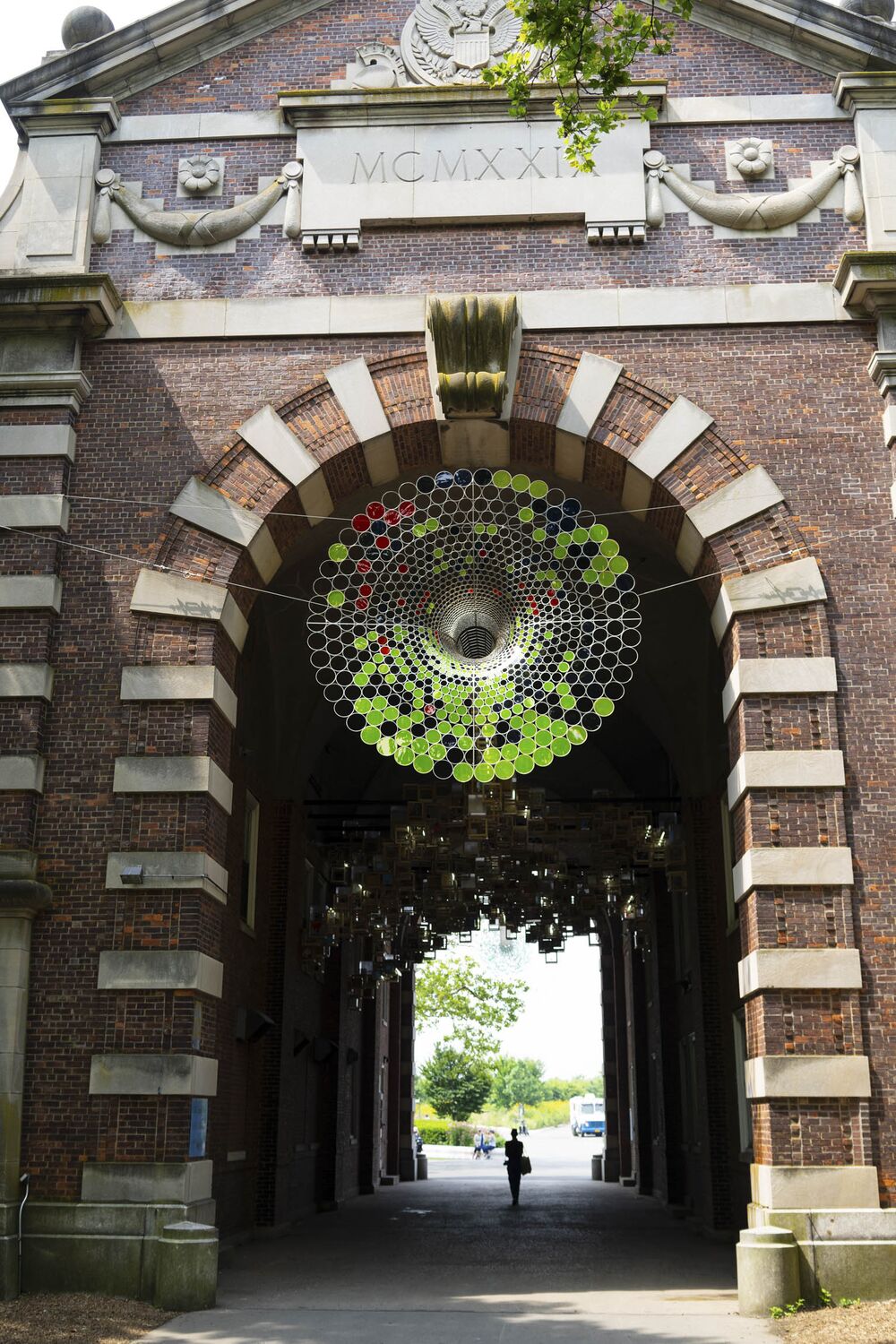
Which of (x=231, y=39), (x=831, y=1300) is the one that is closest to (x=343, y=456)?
(x=231, y=39)

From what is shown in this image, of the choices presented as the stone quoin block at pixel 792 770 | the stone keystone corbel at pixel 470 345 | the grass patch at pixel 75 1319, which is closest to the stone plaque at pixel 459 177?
the stone keystone corbel at pixel 470 345

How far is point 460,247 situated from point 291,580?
6.01 m

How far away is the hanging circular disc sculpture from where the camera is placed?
1517cm

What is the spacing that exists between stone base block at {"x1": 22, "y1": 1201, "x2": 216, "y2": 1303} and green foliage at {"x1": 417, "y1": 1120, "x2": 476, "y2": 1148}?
2507 inches

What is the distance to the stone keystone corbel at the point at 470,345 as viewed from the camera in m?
15.3

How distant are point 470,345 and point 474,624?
3.12m

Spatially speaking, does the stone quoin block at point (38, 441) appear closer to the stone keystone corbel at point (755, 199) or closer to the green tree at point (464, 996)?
the stone keystone corbel at point (755, 199)

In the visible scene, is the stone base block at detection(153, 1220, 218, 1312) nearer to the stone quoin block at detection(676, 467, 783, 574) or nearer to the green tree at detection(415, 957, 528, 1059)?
the stone quoin block at detection(676, 467, 783, 574)

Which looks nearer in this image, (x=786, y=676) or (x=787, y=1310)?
(x=787, y=1310)

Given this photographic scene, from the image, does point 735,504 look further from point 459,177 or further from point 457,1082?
point 457,1082

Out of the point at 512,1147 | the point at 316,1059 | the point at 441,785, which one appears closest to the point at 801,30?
the point at 441,785

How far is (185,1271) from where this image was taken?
1257 cm

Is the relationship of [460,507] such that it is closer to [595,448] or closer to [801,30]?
[595,448]

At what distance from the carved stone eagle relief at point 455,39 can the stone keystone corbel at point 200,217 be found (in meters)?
2.12
